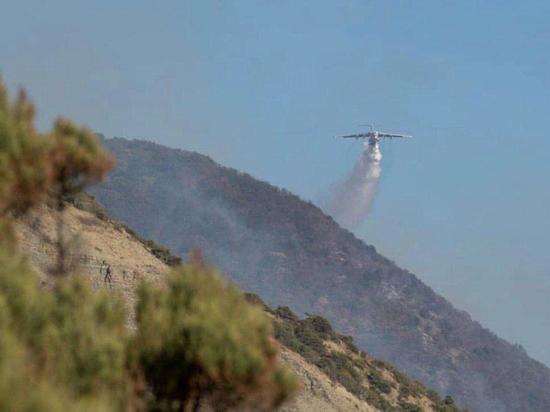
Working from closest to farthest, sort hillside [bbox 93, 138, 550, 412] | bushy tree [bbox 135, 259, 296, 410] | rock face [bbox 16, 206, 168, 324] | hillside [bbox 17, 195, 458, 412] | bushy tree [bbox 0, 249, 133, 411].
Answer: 1. bushy tree [bbox 0, 249, 133, 411]
2. bushy tree [bbox 135, 259, 296, 410]
3. rock face [bbox 16, 206, 168, 324]
4. hillside [bbox 17, 195, 458, 412]
5. hillside [bbox 93, 138, 550, 412]

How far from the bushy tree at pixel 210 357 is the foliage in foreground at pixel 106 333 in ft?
0.05

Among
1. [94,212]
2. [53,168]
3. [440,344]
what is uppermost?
[440,344]

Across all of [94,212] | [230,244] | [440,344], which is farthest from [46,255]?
[230,244]

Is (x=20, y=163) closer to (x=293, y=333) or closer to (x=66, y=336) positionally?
(x=66, y=336)

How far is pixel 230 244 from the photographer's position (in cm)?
19600

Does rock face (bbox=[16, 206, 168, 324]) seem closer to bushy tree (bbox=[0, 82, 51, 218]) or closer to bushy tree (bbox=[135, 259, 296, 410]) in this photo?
bushy tree (bbox=[0, 82, 51, 218])

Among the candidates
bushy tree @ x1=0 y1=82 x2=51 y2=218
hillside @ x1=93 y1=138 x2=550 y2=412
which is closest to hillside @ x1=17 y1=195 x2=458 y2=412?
bushy tree @ x1=0 y1=82 x2=51 y2=218

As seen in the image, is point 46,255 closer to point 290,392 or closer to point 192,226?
point 290,392


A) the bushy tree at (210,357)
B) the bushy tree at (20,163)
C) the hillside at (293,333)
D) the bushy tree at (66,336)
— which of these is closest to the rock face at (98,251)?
the hillside at (293,333)

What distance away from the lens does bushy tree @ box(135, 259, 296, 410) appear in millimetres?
17172

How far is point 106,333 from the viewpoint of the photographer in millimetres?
16516

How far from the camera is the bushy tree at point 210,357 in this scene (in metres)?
17.2

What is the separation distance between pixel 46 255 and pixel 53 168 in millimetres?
21905

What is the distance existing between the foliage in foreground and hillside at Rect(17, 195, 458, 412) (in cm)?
1433
